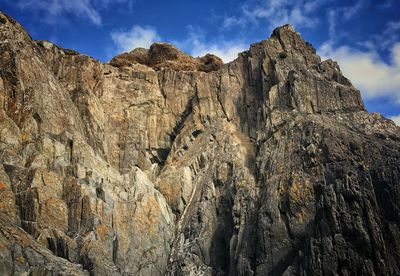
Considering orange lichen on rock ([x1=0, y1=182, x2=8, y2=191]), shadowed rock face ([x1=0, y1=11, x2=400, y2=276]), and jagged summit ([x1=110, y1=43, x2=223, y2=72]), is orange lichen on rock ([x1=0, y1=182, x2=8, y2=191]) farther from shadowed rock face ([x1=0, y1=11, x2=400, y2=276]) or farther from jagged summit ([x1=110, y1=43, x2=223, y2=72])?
jagged summit ([x1=110, y1=43, x2=223, y2=72])

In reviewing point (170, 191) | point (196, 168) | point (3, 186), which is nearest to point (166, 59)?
point (196, 168)

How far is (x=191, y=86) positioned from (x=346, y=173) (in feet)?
138

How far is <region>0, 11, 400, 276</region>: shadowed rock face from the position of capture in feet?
181

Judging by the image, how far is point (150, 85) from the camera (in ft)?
307

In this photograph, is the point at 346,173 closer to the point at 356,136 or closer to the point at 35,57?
the point at 356,136

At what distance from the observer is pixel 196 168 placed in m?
76.8

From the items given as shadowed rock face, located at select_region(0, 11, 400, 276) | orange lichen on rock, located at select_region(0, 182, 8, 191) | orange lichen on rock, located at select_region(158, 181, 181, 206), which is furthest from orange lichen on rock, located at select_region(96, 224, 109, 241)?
orange lichen on rock, located at select_region(158, 181, 181, 206)

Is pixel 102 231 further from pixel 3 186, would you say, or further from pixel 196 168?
pixel 196 168

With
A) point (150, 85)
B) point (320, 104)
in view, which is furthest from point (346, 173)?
point (150, 85)

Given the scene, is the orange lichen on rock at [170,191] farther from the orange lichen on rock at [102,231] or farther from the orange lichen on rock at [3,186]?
the orange lichen on rock at [3,186]

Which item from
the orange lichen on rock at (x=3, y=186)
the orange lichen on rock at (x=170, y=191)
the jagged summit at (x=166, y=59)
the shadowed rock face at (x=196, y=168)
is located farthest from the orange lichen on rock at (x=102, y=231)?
the jagged summit at (x=166, y=59)

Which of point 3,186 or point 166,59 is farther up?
point 166,59

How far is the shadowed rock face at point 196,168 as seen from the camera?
181 feet

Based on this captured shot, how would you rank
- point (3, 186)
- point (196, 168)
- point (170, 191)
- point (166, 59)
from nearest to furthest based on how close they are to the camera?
1. point (3, 186)
2. point (170, 191)
3. point (196, 168)
4. point (166, 59)
